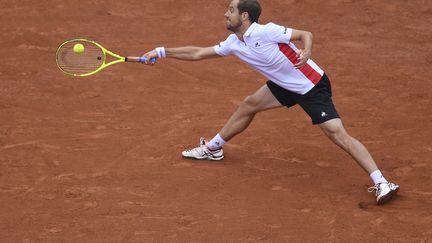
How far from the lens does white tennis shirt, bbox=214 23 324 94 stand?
324 inches

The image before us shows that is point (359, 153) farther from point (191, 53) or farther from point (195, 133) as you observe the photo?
point (195, 133)

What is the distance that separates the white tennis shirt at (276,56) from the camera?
8.24 metres

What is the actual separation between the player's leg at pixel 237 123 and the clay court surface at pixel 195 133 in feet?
0.42

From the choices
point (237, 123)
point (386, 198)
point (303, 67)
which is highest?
point (303, 67)

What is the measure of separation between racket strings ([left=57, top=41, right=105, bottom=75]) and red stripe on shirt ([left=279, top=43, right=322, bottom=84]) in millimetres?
1977

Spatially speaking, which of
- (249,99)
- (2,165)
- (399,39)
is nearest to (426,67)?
(399,39)

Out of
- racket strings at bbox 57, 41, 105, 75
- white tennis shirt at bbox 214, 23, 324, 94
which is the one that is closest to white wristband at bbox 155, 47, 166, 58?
white tennis shirt at bbox 214, 23, 324, 94

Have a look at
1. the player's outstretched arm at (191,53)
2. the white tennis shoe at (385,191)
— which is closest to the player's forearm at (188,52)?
the player's outstretched arm at (191,53)

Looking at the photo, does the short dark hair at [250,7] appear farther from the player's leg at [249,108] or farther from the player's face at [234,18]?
the player's leg at [249,108]

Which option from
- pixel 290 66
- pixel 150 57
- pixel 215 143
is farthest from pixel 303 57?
pixel 215 143

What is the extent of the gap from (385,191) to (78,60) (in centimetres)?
342

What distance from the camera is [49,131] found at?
9812 millimetres

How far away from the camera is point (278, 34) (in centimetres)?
821

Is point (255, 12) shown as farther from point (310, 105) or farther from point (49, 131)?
point (49, 131)
